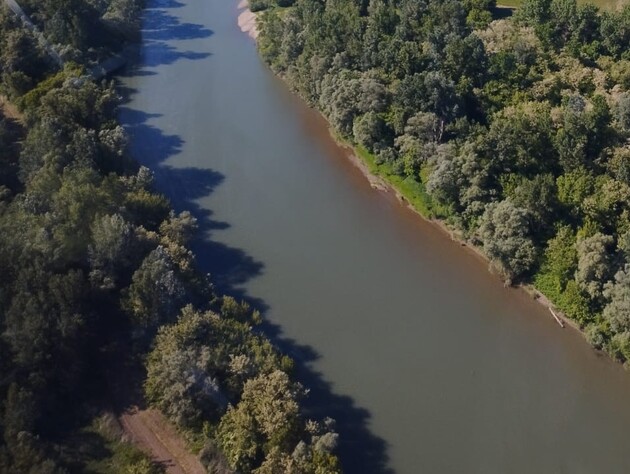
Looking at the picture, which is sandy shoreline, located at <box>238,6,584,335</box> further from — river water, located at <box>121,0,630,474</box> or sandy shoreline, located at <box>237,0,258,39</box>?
sandy shoreline, located at <box>237,0,258,39</box>

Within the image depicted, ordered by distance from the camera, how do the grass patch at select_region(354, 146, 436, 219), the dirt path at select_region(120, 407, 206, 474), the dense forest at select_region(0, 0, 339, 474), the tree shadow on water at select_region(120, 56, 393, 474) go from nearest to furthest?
the dense forest at select_region(0, 0, 339, 474), the dirt path at select_region(120, 407, 206, 474), the tree shadow on water at select_region(120, 56, 393, 474), the grass patch at select_region(354, 146, 436, 219)

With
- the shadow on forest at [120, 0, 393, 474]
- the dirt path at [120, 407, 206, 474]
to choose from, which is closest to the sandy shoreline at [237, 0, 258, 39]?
the shadow on forest at [120, 0, 393, 474]

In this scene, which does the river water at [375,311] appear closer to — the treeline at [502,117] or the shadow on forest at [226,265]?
the shadow on forest at [226,265]

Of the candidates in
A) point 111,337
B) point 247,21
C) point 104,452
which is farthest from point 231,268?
point 247,21

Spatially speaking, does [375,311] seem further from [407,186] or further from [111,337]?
[111,337]

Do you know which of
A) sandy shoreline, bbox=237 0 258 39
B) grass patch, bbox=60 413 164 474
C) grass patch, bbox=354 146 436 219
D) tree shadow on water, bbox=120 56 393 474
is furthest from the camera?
sandy shoreline, bbox=237 0 258 39
